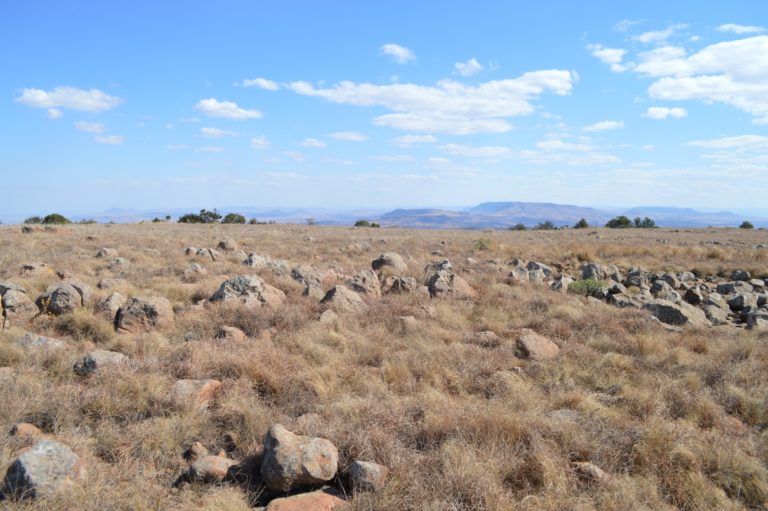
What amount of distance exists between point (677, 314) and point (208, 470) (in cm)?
933

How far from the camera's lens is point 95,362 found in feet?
18.9

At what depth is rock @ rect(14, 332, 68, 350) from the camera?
636cm

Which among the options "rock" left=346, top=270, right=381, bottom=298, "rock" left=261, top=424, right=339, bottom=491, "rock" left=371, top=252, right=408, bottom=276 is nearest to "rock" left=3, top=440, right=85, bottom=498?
"rock" left=261, top=424, right=339, bottom=491

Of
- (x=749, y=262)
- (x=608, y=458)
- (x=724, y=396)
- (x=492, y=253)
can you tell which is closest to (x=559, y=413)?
(x=608, y=458)

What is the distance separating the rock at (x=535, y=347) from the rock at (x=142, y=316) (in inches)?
240

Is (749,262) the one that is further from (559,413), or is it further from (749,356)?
(559,413)

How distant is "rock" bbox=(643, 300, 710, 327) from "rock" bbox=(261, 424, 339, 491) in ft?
26.7

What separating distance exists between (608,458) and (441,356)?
291 centimetres

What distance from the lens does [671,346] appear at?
7.66 metres

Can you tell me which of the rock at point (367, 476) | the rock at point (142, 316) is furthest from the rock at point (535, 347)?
the rock at point (142, 316)

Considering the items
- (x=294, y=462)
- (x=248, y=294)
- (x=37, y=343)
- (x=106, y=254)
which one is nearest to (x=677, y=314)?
(x=294, y=462)

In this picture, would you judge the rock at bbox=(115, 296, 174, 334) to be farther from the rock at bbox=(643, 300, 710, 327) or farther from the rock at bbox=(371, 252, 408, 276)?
the rock at bbox=(643, 300, 710, 327)

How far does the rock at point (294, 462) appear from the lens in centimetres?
395

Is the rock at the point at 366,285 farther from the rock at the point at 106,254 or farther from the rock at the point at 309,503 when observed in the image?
the rock at the point at 106,254
